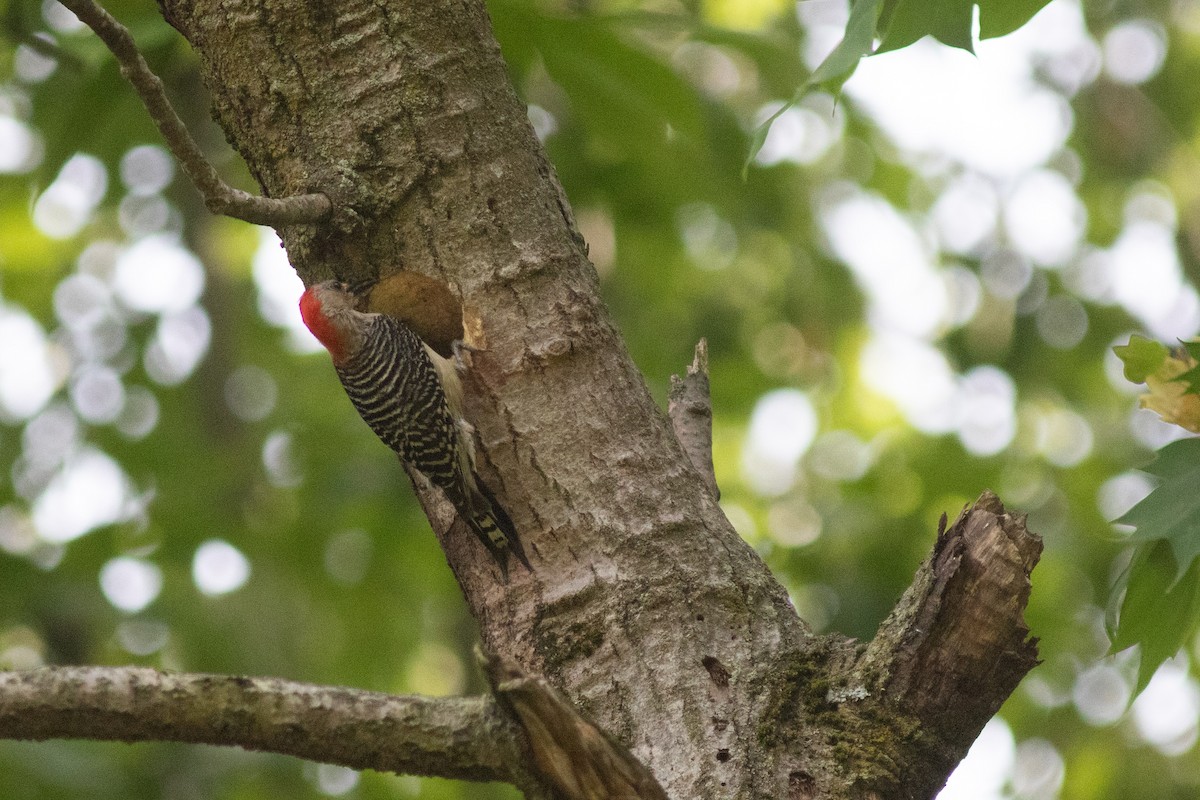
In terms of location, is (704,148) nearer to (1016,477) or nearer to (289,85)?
(289,85)

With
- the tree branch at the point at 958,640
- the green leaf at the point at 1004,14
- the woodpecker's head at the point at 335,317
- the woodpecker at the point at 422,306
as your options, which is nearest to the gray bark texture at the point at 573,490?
the tree branch at the point at 958,640

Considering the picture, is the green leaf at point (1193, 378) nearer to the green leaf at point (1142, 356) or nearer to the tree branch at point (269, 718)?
the green leaf at point (1142, 356)

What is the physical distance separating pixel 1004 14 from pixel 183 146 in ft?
5.37

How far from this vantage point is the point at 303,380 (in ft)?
30.3

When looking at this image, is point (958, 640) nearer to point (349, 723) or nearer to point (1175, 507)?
point (1175, 507)

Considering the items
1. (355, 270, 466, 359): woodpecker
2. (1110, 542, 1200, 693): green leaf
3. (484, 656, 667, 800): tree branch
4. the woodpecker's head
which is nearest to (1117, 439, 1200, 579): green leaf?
Answer: (1110, 542, 1200, 693): green leaf

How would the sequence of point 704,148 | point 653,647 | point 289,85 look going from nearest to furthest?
point 653,647
point 289,85
point 704,148

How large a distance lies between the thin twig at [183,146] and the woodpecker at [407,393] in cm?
54

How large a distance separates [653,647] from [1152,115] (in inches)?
410

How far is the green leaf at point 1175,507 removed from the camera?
76.5 inches

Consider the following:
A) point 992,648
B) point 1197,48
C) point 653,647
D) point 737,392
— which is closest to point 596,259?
point 737,392

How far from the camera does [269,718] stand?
7.50 ft

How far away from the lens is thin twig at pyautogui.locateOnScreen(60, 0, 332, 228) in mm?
2193

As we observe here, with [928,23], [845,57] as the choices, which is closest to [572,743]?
[845,57]
